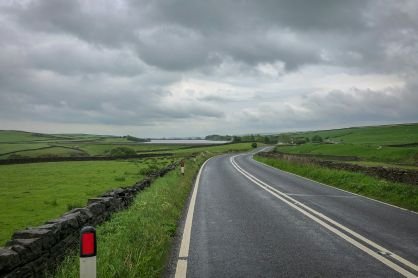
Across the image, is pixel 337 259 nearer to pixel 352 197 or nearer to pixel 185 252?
pixel 185 252

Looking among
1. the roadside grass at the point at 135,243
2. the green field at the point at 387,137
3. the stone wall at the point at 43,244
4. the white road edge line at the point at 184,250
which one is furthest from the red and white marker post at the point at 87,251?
the green field at the point at 387,137

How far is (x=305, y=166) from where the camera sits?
30.2 metres

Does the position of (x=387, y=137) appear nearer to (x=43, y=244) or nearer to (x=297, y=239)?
(x=297, y=239)

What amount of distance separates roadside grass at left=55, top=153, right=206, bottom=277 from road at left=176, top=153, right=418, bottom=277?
0.44 m

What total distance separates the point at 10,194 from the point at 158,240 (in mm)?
16310

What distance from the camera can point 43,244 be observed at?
5.95 m

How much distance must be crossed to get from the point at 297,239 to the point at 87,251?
5.27 metres

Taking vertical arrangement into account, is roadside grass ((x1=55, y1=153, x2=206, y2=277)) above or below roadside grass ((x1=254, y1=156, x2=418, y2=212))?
above

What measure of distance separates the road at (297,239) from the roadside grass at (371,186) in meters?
2.00

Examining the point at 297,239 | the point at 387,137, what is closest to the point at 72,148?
the point at 387,137

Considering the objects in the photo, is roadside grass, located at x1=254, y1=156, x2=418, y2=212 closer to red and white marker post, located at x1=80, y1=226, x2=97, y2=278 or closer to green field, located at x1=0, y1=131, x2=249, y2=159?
red and white marker post, located at x1=80, y1=226, x2=97, y2=278

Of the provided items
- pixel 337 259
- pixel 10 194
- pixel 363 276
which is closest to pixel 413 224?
pixel 337 259

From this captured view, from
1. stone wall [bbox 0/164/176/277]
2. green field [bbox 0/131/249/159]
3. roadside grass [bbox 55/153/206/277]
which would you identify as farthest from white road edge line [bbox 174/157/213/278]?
green field [bbox 0/131/249/159]

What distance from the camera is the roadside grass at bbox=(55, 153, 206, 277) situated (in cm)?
591
